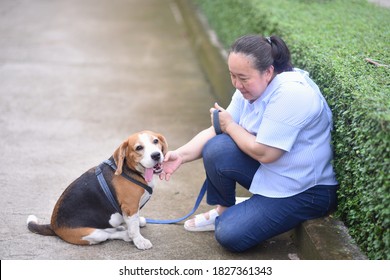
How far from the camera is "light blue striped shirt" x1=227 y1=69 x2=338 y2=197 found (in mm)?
3838

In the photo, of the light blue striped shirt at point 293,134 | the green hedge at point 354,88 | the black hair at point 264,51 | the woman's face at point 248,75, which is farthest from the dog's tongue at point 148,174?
the green hedge at point 354,88

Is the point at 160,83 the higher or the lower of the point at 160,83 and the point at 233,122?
the lower

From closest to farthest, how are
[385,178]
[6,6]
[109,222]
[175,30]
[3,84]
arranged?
[385,178] < [109,222] < [3,84] < [175,30] < [6,6]

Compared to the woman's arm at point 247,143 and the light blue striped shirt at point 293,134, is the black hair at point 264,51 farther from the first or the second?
the woman's arm at point 247,143

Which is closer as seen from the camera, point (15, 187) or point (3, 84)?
point (15, 187)

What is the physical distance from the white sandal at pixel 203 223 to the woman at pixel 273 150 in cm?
27

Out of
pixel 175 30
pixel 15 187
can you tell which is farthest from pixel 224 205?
pixel 175 30

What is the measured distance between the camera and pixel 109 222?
422cm

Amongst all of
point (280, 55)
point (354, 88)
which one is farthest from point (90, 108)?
point (354, 88)

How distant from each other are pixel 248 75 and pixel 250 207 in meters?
0.91

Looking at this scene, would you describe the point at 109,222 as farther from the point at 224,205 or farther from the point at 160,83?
the point at 160,83

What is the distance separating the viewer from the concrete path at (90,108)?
431 cm
